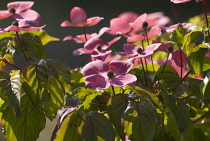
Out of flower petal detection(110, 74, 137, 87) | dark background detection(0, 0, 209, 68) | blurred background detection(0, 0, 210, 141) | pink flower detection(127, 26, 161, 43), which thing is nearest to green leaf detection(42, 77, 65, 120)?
flower petal detection(110, 74, 137, 87)

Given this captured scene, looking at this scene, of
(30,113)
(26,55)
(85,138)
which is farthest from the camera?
(26,55)

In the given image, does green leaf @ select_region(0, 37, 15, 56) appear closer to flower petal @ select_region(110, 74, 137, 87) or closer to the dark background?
flower petal @ select_region(110, 74, 137, 87)

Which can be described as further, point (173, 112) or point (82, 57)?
point (82, 57)

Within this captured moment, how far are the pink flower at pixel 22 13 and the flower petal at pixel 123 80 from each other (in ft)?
0.78

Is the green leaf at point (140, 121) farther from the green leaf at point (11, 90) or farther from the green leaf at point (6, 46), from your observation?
the green leaf at point (6, 46)

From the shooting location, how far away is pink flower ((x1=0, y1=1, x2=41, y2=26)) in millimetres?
995

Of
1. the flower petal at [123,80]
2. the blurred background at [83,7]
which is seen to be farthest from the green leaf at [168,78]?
the blurred background at [83,7]

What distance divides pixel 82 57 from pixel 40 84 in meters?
4.16

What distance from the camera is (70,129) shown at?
2.68ft

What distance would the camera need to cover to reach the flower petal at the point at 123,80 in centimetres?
83

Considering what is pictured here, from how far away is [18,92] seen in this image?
2.71ft

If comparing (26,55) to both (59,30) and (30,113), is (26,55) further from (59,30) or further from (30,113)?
(59,30)

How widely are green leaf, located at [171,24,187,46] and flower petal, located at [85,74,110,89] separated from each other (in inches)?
9.3

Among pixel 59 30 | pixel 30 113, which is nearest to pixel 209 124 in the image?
pixel 30 113
